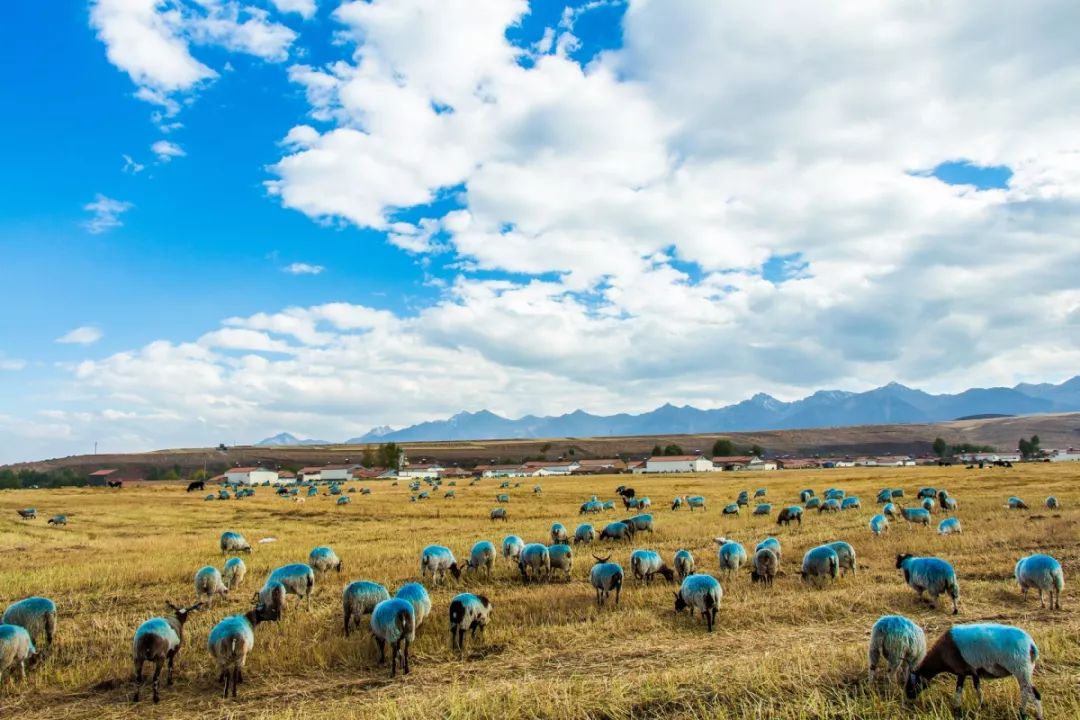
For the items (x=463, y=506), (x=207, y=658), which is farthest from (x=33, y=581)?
(x=463, y=506)

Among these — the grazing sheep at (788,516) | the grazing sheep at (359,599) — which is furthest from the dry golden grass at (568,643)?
the grazing sheep at (788,516)

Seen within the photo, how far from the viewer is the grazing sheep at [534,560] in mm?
18531

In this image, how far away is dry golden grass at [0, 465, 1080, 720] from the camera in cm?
848

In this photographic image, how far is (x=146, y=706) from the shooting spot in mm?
9984

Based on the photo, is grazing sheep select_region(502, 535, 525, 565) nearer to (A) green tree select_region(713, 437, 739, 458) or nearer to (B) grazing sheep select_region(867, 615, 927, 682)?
(B) grazing sheep select_region(867, 615, 927, 682)

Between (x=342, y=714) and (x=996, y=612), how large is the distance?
503 inches

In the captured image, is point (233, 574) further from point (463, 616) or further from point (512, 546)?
point (463, 616)

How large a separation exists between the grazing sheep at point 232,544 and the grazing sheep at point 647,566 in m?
16.4

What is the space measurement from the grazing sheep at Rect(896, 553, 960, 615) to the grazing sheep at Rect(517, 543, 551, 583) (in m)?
9.22

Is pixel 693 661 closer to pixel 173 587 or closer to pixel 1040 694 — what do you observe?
pixel 1040 694

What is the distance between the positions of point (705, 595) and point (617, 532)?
1304cm

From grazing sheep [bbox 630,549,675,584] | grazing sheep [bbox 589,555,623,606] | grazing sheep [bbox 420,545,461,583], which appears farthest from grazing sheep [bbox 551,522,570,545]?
grazing sheep [bbox 589,555,623,606]

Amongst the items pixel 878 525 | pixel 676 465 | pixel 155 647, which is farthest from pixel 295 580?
pixel 676 465

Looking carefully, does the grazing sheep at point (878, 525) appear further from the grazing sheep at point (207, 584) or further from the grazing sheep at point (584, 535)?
the grazing sheep at point (207, 584)
